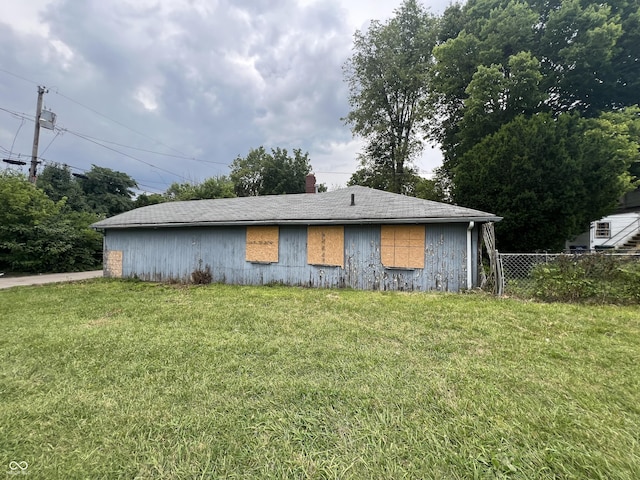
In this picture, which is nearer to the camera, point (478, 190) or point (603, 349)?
point (603, 349)

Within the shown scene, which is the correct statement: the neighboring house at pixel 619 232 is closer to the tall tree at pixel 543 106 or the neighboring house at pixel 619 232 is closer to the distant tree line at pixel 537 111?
the distant tree line at pixel 537 111

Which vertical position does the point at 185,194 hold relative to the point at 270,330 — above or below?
above

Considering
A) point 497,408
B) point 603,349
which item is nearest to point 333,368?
point 497,408

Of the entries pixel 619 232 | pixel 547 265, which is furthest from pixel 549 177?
Answer: pixel 619 232

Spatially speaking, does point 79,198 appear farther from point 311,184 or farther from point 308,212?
point 308,212

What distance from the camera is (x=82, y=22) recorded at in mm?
10555

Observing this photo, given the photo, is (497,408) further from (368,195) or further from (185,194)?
(185,194)

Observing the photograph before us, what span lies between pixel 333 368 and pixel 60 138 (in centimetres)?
2254

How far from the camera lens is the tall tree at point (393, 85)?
19.1m

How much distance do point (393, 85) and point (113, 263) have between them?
2040cm

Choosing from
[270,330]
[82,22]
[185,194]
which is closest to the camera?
[270,330]

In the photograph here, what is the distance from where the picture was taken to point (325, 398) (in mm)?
2367

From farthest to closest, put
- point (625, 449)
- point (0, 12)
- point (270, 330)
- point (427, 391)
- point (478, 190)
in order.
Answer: point (478, 190), point (0, 12), point (270, 330), point (427, 391), point (625, 449)

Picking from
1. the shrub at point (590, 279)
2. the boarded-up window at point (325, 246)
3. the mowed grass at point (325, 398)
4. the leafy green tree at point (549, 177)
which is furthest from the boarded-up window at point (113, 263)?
the leafy green tree at point (549, 177)
